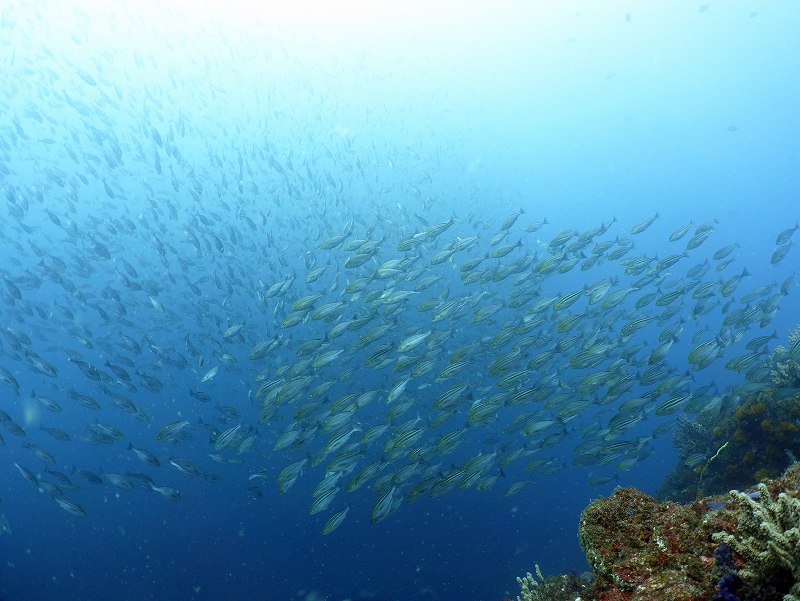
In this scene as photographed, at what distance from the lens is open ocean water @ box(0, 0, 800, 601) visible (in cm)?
935

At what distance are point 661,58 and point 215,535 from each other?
82052 mm

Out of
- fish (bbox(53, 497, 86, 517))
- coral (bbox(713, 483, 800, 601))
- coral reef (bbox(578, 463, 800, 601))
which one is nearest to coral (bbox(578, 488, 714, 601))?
coral reef (bbox(578, 463, 800, 601))

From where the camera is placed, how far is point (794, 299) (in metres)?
78.6

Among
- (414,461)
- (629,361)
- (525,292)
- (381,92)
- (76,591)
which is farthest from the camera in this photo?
(381,92)

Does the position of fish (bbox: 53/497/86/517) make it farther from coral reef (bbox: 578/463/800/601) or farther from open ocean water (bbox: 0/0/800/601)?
coral reef (bbox: 578/463/800/601)

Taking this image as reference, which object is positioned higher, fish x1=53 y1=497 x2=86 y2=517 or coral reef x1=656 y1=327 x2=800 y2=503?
fish x1=53 y1=497 x2=86 y2=517

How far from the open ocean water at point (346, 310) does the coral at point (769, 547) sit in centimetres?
589

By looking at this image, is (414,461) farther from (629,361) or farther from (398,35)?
(398,35)

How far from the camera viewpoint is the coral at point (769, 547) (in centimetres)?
191

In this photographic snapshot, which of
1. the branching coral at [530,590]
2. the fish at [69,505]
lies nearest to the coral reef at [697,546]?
the branching coral at [530,590]

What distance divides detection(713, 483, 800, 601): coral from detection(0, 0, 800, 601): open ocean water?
5887 millimetres

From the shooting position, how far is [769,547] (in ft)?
6.40

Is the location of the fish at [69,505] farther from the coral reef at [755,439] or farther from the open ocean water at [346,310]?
the coral reef at [755,439]

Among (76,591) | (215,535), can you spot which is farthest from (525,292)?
(76,591)
